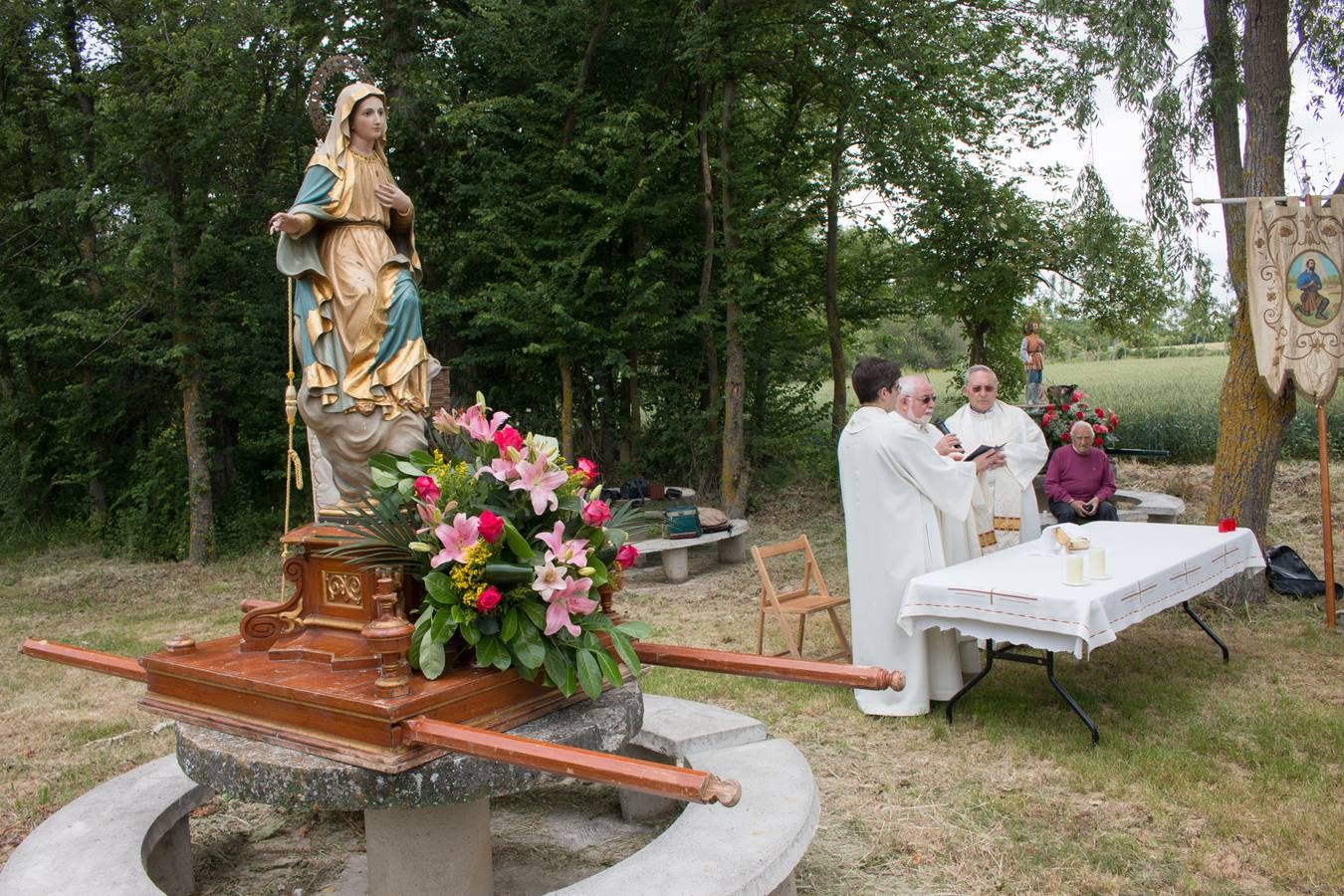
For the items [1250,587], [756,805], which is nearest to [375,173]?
[756,805]

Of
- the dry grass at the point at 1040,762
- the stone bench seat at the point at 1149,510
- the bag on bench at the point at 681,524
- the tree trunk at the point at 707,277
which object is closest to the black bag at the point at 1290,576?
the dry grass at the point at 1040,762

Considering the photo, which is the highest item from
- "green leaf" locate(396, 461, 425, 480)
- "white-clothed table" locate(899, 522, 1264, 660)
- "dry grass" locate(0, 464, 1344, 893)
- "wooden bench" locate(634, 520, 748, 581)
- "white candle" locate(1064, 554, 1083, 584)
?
"green leaf" locate(396, 461, 425, 480)

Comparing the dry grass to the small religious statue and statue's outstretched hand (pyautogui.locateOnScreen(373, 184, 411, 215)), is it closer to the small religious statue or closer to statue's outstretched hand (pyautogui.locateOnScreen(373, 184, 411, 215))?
the small religious statue

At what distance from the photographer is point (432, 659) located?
120 inches

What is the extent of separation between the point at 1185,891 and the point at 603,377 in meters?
12.1

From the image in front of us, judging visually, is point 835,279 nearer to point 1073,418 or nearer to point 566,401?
point 566,401

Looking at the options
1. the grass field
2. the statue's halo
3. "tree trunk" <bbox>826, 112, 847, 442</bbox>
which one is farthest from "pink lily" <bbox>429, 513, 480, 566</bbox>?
the grass field

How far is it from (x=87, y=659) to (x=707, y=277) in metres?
11.3

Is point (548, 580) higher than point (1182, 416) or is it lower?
higher

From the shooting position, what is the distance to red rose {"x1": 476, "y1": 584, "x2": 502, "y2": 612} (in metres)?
3.02

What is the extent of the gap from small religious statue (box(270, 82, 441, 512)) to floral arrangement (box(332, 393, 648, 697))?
33.0 inches

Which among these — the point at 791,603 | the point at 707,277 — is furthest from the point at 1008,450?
the point at 707,277

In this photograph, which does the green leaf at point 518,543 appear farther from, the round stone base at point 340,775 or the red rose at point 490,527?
the round stone base at point 340,775

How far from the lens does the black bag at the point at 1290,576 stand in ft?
27.0
